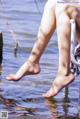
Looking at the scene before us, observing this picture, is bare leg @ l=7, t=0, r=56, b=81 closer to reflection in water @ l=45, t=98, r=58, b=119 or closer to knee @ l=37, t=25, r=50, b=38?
knee @ l=37, t=25, r=50, b=38

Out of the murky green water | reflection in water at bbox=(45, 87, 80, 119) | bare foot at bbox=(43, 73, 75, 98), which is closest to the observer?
reflection in water at bbox=(45, 87, 80, 119)

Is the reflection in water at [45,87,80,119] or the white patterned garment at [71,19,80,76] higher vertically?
the white patterned garment at [71,19,80,76]

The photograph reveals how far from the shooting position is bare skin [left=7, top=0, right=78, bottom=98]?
6.39 meters

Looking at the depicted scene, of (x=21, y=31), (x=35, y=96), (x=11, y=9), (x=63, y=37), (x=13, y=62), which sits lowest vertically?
(x=11, y=9)

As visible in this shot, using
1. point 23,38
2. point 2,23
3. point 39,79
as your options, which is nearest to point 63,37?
point 39,79

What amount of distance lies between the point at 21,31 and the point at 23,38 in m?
0.72

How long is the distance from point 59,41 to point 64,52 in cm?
13

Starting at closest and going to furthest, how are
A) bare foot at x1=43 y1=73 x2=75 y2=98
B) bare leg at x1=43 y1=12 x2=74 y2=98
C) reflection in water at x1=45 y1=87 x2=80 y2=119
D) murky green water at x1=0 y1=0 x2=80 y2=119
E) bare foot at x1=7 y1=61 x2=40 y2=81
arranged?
1. reflection in water at x1=45 y1=87 x2=80 y2=119
2. murky green water at x1=0 y1=0 x2=80 y2=119
3. bare leg at x1=43 y1=12 x2=74 y2=98
4. bare foot at x1=43 y1=73 x2=75 y2=98
5. bare foot at x1=7 y1=61 x2=40 y2=81

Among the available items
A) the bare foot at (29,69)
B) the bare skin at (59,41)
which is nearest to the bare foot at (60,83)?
the bare skin at (59,41)

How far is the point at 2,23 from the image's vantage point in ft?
42.0

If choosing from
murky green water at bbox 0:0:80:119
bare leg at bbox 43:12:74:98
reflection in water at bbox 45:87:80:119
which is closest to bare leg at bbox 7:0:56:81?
bare leg at bbox 43:12:74:98

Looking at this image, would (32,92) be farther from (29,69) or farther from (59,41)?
(59,41)

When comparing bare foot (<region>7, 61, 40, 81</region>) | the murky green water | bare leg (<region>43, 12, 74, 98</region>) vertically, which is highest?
bare leg (<region>43, 12, 74, 98</region>)

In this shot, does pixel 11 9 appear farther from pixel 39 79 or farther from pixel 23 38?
pixel 39 79
